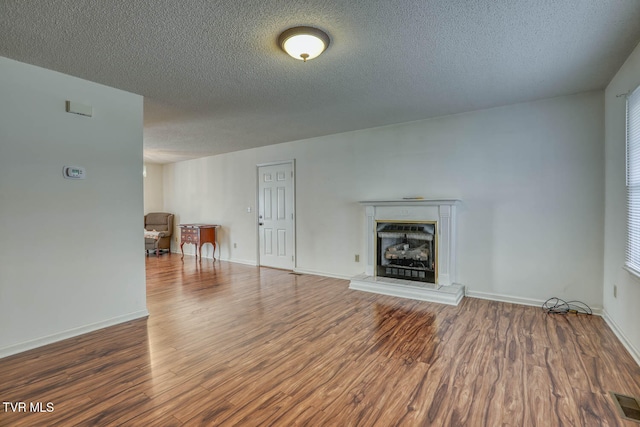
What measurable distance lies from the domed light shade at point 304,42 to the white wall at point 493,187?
2396 mm

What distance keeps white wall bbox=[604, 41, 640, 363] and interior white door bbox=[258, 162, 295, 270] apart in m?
4.14

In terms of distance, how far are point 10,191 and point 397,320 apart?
352 centimetres

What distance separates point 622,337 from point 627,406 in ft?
3.62

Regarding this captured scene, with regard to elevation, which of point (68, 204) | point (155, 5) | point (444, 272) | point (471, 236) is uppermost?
point (155, 5)

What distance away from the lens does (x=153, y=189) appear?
779 cm

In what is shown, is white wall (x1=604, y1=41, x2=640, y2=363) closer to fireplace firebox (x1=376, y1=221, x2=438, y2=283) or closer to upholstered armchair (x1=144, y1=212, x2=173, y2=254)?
fireplace firebox (x1=376, y1=221, x2=438, y2=283)

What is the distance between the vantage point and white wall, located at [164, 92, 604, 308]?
3.21 meters

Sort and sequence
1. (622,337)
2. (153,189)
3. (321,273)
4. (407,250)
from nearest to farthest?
(622,337) < (407,250) < (321,273) < (153,189)

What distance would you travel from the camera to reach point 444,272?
3855 mm

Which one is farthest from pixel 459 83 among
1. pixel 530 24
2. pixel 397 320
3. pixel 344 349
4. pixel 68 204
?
pixel 68 204

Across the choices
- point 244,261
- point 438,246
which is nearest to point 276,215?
point 244,261

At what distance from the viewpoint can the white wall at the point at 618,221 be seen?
2.33 metres

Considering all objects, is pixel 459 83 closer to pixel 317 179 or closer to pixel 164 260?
pixel 317 179

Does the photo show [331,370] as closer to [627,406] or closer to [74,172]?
[627,406]
